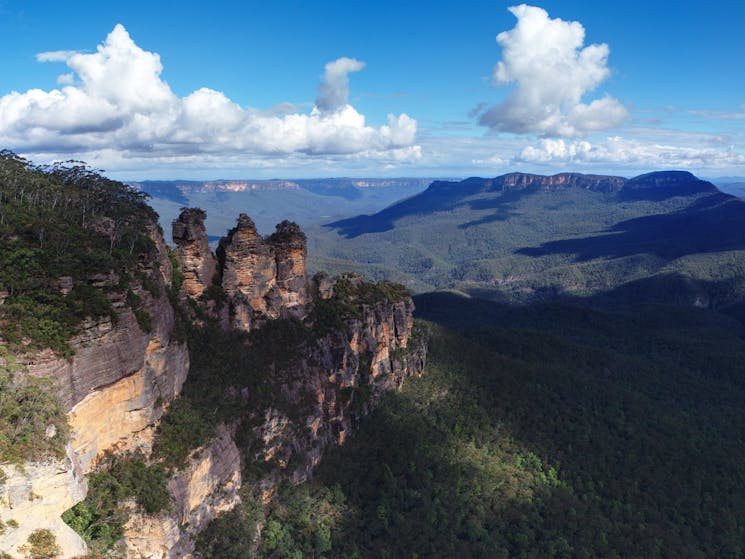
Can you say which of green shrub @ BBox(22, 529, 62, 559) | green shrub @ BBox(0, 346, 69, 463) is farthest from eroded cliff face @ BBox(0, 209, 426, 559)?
green shrub @ BBox(0, 346, 69, 463)

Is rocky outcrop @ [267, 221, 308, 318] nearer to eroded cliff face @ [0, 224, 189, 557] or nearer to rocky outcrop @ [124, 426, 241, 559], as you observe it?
eroded cliff face @ [0, 224, 189, 557]

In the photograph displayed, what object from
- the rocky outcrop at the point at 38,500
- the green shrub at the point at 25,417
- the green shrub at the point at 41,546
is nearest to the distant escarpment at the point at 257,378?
the rocky outcrop at the point at 38,500

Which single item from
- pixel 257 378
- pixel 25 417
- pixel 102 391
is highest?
pixel 25 417

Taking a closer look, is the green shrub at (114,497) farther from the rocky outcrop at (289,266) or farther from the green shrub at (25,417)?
the rocky outcrop at (289,266)

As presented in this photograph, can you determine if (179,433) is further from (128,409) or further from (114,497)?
(114,497)

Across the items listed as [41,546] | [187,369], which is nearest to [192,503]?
[187,369]

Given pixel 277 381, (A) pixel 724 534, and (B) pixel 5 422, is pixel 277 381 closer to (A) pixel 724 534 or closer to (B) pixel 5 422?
(B) pixel 5 422
